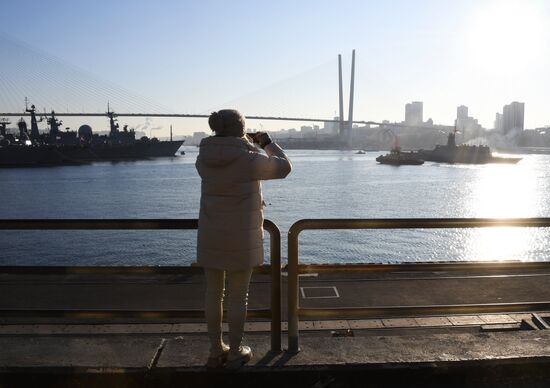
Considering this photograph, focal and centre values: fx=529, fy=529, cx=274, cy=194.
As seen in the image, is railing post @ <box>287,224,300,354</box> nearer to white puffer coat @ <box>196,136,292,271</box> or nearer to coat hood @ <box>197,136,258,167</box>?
white puffer coat @ <box>196,136,292,271</box>

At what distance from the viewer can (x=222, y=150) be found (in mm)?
2416

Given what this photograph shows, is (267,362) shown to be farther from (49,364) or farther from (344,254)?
(344,254)

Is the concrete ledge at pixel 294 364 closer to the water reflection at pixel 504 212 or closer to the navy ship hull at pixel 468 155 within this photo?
the water reflection at pixel 504 212

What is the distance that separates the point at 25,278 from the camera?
848cm

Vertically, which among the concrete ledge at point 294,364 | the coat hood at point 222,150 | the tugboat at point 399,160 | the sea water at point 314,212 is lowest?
the sea water at point 314,212

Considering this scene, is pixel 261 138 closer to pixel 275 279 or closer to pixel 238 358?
pixel 275 279

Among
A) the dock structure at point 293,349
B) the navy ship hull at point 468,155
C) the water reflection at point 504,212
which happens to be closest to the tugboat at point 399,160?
the navy ship hull at point 468,155

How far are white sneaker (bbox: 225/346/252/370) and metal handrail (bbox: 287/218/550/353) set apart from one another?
0.27 meters

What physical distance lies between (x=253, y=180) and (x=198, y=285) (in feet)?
20.1

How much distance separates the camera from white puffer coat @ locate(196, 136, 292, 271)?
2438 mm

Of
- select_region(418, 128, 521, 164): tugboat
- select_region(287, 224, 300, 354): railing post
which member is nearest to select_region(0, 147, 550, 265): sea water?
select_region(287, 224, 300, 354): railing post

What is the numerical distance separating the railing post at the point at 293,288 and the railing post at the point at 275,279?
2.6 inches

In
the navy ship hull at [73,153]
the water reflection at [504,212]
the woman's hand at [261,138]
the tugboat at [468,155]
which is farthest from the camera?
the tugboat at [468,155]

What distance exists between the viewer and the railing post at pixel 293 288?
286cm
